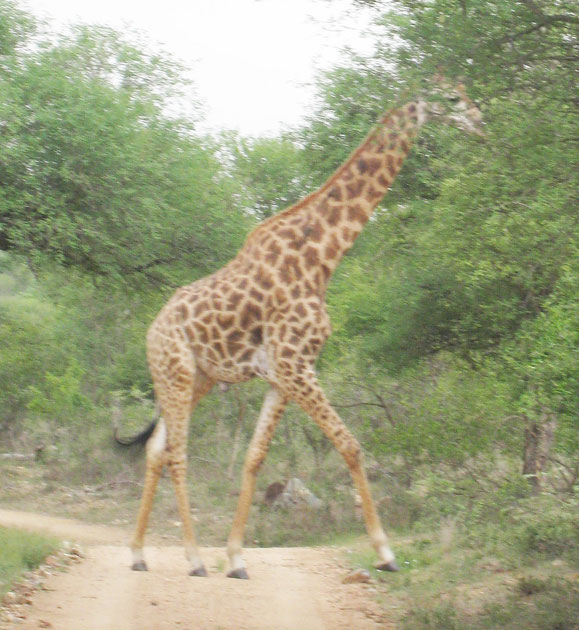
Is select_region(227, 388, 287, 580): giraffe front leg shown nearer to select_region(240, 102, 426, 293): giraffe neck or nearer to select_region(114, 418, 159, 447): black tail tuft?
select_region(240, 102, 426, 293): giraffe neck

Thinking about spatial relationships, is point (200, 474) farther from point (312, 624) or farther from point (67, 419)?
point (312, 624)

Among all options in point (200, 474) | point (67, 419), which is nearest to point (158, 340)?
point (200, 474)

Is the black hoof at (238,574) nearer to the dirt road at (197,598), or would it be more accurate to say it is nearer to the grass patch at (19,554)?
the dirt road at (197,598)

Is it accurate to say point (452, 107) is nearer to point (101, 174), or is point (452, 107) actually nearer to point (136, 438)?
point (101, 174)

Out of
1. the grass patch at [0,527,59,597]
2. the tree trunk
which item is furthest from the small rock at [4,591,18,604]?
the tree trunk

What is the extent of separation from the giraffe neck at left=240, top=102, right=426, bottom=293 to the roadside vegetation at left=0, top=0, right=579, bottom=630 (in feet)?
1.97

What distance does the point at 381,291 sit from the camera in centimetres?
1636

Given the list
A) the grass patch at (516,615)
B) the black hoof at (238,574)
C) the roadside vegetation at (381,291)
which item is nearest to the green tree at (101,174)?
the roadside vegetation at (381,291)

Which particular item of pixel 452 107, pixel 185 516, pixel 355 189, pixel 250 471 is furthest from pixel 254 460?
pixel 452 107

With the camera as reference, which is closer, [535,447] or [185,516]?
[185,516]

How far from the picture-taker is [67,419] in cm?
2236

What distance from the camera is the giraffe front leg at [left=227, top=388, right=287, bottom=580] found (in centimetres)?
937

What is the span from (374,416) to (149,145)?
21.9 ft

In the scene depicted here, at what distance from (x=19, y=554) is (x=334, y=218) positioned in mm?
4268
